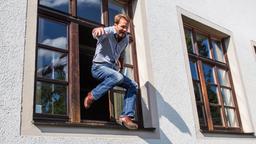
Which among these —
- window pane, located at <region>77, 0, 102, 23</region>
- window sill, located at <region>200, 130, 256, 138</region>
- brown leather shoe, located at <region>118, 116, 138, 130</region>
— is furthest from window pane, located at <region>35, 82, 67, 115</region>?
window sill, located at <region>200, 130, 256, 138</region>

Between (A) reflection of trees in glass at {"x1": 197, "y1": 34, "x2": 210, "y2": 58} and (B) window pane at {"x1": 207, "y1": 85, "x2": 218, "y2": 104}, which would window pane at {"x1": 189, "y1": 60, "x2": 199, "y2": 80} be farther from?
(A) reflection of trees in glass at {"x1": 197, "y1": 34, "x2": 210, "y2": 58}

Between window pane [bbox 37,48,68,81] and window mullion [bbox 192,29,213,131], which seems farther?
window mullion [bbox 192,29,213,131]

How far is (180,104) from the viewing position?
441cm

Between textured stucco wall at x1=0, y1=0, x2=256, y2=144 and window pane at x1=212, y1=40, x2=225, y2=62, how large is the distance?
329 millimetres

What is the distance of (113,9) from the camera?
4.46 m

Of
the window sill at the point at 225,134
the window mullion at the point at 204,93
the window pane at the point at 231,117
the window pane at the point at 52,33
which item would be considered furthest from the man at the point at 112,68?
the window pane at the point at 231,117

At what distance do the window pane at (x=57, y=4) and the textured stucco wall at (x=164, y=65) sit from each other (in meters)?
0.41

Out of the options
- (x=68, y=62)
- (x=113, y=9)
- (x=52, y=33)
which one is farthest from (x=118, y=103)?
(x=113, y=9)

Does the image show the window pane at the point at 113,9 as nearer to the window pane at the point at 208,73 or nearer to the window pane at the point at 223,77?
the window pane at the point at 208,73

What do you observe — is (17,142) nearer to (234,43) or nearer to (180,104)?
(180,104)

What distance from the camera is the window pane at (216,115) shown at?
506cm

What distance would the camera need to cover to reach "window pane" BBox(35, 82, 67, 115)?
3.19 meters

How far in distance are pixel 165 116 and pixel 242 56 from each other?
2.77 meters

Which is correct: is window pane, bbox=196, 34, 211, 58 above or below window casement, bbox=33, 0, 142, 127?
above
